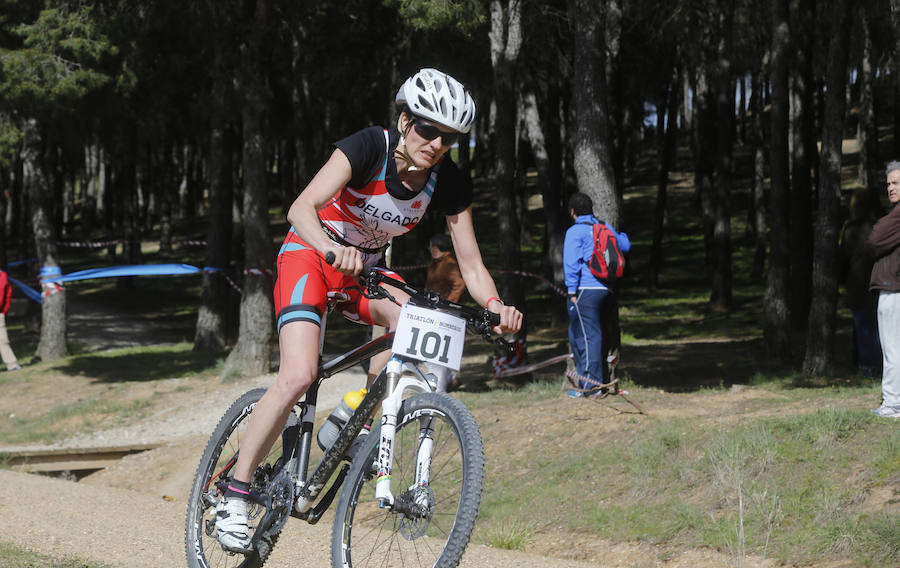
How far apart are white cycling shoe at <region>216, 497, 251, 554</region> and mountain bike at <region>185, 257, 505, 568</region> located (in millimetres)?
129

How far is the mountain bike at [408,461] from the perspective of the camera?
3900mm

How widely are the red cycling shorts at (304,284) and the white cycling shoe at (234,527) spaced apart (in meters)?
0.91

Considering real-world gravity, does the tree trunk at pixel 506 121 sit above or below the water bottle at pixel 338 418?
above

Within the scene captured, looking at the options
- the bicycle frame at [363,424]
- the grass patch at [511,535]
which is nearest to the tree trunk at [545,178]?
the grass patch at [511,535]

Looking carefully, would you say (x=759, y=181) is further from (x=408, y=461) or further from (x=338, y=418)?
(x=408, y=461)

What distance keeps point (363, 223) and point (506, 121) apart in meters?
11.1

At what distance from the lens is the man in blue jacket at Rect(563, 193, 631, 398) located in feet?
37.2

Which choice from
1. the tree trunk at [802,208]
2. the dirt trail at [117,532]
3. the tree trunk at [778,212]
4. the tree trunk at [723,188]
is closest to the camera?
the dirt trail at [117,532]

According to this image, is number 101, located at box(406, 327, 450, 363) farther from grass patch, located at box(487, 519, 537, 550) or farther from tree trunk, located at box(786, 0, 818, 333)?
tree trunk, located at box(786, 0, 818, 333)

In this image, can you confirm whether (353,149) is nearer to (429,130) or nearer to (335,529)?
(429,130)

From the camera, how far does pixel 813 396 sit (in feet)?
36.1

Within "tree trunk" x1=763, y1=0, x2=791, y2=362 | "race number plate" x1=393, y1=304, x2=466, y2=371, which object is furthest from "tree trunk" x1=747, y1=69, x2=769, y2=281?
"race number plate" x1=393, y1=304, x2=466, y2=371

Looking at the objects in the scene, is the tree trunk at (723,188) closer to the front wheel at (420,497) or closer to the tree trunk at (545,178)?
the tree trunk at (545,178)

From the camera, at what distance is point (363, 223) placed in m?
4.57
